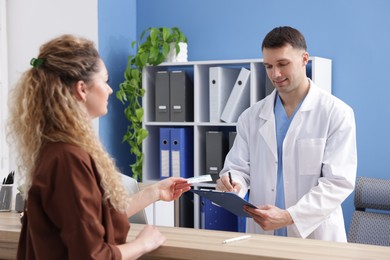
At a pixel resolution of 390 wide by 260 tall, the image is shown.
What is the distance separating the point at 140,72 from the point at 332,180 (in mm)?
2125

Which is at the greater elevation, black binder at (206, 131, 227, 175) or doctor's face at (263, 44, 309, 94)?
doctor's face at (263, 44, 309, 94)

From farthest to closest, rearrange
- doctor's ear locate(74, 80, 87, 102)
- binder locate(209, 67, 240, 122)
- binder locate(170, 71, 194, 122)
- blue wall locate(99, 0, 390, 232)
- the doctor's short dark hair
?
binder locate(170, 71, 194, 122)
binder locate(209, 67, 240, 122)
blue wall locate(99, 0, 390, 232)
the doctor's short dark hair
doctor's ear locate(74, 80, 87, 102)

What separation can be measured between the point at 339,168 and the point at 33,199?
1344 mm

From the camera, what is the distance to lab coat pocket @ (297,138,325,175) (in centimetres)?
243

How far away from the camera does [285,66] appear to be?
2465 mm

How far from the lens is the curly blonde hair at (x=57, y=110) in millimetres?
1453

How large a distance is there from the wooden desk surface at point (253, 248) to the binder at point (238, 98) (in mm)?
1896

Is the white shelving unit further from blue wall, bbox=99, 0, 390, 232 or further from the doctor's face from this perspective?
the doctor's face

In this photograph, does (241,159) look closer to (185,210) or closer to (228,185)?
(228,185)

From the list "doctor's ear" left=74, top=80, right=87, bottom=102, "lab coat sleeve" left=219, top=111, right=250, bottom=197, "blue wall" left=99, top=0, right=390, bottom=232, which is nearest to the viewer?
"doctor's ear" left=74, top=80, right=87, bottom=102

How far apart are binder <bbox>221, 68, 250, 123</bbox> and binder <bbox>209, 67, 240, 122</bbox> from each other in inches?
2.0

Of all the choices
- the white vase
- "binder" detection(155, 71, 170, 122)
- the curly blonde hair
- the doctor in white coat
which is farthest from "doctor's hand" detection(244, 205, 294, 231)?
the white vase

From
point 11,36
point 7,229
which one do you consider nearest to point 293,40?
point 7,229

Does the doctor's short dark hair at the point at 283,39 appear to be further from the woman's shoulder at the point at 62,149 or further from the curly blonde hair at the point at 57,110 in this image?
the woman's shoulder at the point at 62,149
